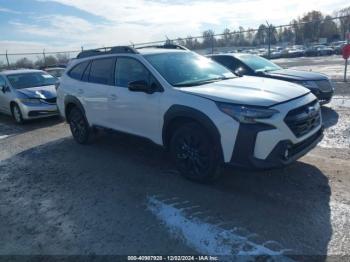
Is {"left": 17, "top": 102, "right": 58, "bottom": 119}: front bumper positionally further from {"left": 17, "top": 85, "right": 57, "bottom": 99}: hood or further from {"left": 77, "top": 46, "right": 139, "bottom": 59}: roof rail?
{"left": 77, "top": 46, "right": 139, "bottom": 59}: roof rail

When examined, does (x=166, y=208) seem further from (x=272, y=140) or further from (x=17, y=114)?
(x=17, y=114)

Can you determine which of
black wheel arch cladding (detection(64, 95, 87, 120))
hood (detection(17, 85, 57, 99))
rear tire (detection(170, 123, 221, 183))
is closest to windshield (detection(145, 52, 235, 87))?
rear tire (detection(170, 123, 221, 183))

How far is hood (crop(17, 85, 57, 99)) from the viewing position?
30.2 ft

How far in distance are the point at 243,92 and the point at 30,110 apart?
6.86 m

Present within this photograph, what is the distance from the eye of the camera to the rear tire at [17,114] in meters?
9.30

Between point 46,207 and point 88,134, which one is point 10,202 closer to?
point 46,207

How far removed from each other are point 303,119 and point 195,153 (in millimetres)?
1402

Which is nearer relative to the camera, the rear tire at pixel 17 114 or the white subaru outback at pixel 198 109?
the white subaru outback at pixel 198 109

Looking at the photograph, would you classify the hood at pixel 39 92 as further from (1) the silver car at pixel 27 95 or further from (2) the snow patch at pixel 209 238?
(2) the snow patch at pixel 209 238

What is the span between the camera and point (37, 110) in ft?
29.6

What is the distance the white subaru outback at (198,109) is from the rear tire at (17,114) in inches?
155

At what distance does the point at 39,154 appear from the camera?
646 centimetres

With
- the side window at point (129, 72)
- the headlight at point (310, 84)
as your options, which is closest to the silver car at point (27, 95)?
the side window at point (129, 72)

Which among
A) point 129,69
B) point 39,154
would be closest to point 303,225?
point 129,69
